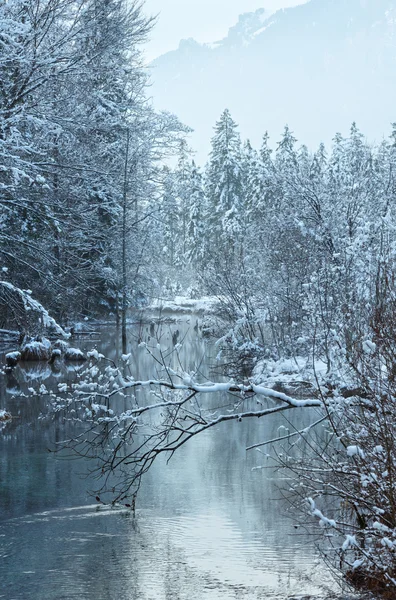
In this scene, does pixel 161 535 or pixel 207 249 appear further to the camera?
pixel 207 249

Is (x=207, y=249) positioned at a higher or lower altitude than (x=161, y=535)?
higher

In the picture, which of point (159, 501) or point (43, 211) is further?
point (43, 211)

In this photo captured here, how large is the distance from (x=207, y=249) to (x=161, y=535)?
Result: 1800 centimetres

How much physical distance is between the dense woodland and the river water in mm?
600

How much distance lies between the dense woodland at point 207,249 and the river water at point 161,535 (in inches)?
23.6

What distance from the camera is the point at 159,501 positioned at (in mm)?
10953

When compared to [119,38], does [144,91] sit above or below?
above

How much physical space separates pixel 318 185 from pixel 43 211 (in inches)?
378

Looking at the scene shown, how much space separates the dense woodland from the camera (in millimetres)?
6980

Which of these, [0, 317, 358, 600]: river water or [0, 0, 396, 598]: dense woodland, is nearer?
[0, 0, 396, 598]: dense woodland

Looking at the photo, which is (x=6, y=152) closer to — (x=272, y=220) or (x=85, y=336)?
(x=272, y=220)

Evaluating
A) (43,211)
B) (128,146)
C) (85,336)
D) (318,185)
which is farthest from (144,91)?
(43,211)

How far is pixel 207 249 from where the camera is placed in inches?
1061

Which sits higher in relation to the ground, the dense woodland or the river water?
the dense woodland
